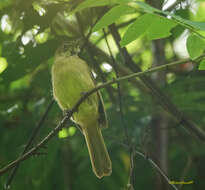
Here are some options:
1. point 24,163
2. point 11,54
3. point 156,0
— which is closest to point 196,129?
point 156,0

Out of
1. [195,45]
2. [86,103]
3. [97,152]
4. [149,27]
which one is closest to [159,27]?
[149,27]

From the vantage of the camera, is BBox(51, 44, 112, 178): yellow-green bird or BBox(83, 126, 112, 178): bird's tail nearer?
BBox(83, 126, 112, 178): bird's tail

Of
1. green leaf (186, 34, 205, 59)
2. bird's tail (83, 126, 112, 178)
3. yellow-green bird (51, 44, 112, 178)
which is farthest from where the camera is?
yellow-green bird (51, 44, 112, 178)

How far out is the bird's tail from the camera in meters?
3.31

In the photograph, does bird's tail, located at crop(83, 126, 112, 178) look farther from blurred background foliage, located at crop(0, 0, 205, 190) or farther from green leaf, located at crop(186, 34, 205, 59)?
green leaf, located at crop(186, 34, 205, 59)

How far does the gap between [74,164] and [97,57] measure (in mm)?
1241

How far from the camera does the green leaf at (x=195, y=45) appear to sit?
1.99m

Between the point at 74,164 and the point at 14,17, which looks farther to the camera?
the point at 74,164

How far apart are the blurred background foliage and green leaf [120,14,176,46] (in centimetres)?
81

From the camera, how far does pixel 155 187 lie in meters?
4.34

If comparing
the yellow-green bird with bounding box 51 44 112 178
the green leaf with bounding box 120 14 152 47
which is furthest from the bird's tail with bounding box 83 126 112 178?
the green leaf with bounding box 120 14 152 47

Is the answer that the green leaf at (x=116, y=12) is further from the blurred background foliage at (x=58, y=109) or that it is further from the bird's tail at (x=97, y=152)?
the bird's tail at (x=97, y=152)

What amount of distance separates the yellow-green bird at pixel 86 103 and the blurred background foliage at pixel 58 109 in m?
0.11

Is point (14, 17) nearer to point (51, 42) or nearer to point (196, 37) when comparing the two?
point (51, 42)
